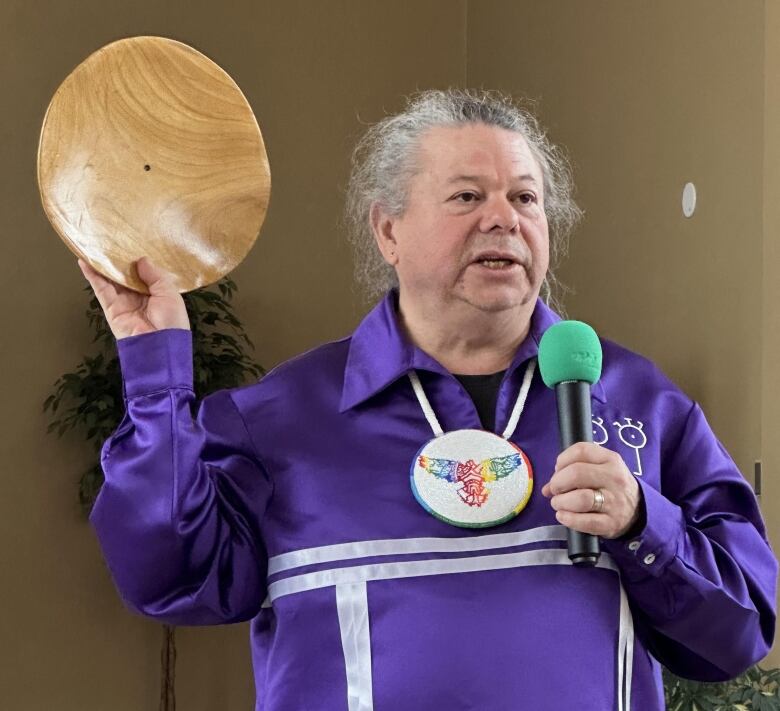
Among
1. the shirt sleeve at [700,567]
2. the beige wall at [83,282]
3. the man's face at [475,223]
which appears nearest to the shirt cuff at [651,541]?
the shirt sleeve at [700,567]

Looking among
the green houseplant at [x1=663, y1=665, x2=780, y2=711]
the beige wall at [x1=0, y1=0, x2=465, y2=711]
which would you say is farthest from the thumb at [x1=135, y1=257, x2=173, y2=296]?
the beige wall at [x1=0, y1=0, x2=465, y2=711]

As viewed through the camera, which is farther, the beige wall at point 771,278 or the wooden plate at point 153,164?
the beige wall at point 771,278

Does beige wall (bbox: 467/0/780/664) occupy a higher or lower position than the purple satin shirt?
higher

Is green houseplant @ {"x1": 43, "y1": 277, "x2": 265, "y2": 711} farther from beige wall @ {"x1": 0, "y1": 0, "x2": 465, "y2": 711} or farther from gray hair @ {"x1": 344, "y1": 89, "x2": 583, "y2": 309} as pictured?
gray hair @ {"x1": 344, "y1": 89, "x2": 583, "y2": 309}

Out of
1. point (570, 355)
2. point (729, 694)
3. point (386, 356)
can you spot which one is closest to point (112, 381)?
point (729, 694)

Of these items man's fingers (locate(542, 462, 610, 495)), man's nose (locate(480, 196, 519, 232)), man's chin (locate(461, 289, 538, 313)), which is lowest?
man's fingers (locate(542, 462, 610, 495))

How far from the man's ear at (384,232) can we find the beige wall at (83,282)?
3138 mm

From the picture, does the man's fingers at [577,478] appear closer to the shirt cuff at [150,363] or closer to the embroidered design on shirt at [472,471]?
the embroidered design on shirt at [472,471]

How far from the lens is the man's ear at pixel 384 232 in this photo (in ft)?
6.46

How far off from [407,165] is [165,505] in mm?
670

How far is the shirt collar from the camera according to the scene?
1.79 metres

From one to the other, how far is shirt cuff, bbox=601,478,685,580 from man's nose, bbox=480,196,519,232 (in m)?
0.43

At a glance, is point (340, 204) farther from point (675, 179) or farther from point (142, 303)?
point (142, 303)

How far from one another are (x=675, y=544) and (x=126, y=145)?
883mm
